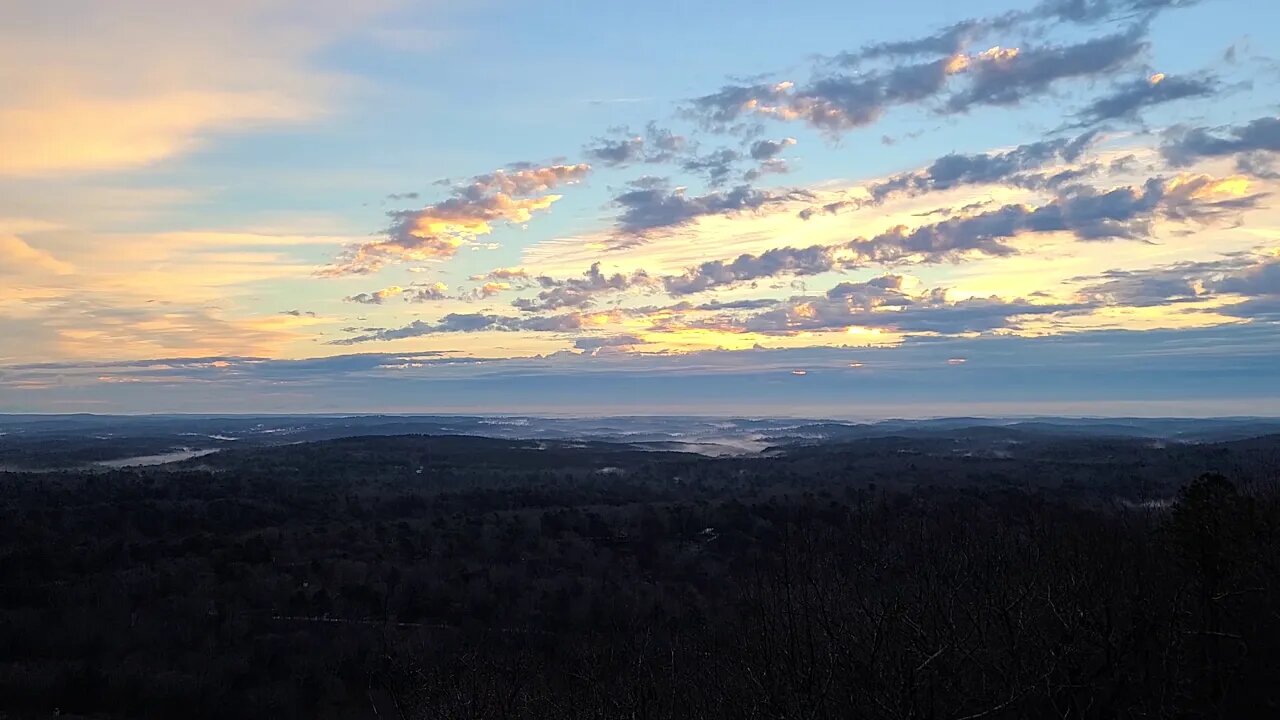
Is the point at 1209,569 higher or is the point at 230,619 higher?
the point at 1209,569

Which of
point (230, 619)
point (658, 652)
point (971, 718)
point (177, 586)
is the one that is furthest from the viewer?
point (177, 586)

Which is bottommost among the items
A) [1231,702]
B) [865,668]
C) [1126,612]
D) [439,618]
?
[439,618]

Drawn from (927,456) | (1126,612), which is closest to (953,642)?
(1126,612)

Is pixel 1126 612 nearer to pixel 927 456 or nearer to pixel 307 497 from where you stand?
pixel 307 497

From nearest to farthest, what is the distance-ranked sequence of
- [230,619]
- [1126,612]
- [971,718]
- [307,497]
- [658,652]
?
[971,718] < [1126,612] < [658,652] < [230,619] < [307,497]

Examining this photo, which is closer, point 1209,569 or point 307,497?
point 1209,569

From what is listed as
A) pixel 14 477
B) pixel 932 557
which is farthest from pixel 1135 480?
pixel 14 477
